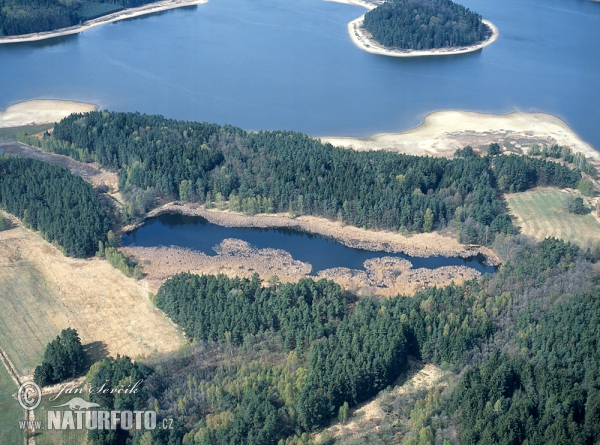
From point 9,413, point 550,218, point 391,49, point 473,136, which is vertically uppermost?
point 391,49

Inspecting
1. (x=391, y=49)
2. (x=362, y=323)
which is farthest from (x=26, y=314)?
(x=391, y=49)

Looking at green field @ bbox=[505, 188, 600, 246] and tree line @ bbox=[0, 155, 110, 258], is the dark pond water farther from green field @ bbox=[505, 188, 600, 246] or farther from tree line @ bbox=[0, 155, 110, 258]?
green field @ bbox=[505, 188, 600, 246]

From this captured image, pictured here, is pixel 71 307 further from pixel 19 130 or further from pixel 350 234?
pixel 19 130

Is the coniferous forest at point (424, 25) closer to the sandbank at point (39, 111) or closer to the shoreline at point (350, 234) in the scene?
the sandbank at point (39, 111)

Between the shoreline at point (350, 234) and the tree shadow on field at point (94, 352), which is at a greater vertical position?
the shoreline at point (350, 234)

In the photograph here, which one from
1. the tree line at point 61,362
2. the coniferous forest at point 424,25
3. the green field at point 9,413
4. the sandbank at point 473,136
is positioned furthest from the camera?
the coniferous forest at point 424,25

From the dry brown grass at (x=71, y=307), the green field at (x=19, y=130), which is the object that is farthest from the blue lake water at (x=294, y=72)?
the dry brown grass at (x=71, y=307)

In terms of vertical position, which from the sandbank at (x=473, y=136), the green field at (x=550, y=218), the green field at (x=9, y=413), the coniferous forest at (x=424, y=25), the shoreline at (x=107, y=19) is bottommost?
the green field at (x=9, y=413)
